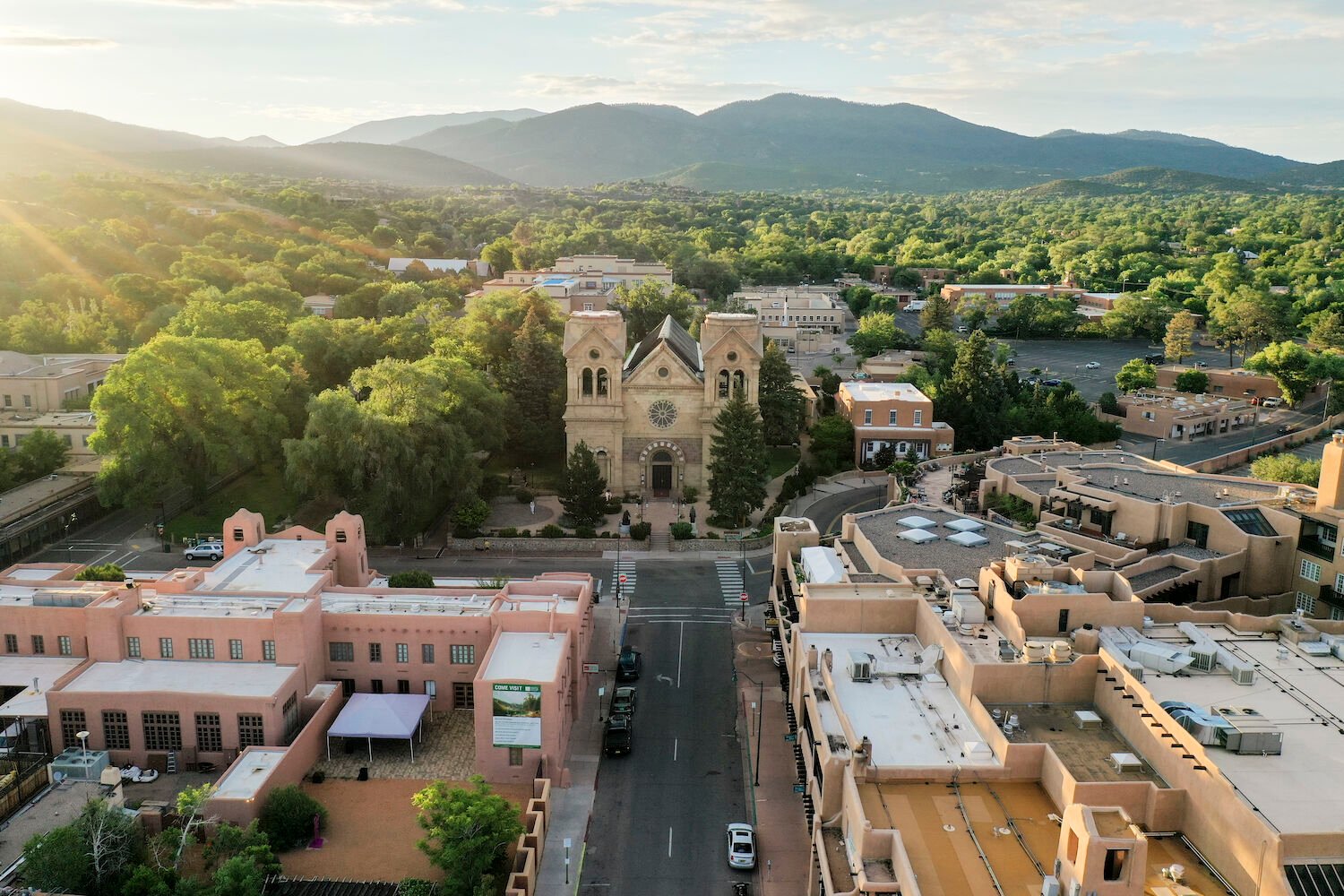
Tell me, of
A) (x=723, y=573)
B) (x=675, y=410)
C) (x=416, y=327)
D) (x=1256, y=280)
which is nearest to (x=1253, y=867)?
(x=723, y=573)

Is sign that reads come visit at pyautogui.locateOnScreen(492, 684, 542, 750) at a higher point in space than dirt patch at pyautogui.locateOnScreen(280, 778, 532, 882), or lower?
higher

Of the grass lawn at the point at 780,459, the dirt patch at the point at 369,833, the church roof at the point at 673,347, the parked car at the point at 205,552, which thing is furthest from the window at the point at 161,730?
the grass lawn at the point at 780,459

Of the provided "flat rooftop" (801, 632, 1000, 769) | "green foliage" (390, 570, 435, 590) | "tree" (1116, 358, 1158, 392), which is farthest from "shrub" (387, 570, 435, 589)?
"tree" (1116, 358, 1158, 392)

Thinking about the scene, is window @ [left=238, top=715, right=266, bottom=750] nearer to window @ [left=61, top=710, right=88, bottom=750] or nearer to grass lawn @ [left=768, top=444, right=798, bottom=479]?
window @ [left=61, top=710, right=88, bottom=750]

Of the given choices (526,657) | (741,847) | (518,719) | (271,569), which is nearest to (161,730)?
(271,569)

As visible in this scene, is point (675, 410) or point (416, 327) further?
point (416, 327)

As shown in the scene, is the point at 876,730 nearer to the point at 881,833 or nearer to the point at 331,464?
the point at 881,833

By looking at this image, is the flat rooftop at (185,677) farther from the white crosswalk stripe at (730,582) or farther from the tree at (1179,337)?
the tree at (1179,337)
